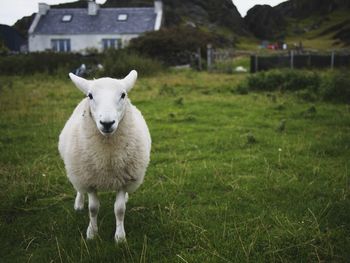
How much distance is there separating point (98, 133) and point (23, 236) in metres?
1.27

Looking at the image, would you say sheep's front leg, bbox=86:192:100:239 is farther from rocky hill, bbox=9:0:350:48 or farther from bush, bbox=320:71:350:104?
rocky hill, bbox=9:0:350:48

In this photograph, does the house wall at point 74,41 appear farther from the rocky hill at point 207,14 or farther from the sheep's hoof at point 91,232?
the sheep's hoof at point 91,232

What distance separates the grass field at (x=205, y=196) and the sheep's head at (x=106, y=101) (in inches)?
41.5

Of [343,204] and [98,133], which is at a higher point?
[98,133]

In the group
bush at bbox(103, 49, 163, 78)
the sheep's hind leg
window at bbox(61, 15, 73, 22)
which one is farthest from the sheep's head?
window at bbox(61, 15, 73, 22)

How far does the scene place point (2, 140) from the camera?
7.34 metres

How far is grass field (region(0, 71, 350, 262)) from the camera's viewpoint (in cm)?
341

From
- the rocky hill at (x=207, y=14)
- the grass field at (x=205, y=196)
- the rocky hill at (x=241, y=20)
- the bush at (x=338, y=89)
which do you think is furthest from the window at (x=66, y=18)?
the bush at (x=338, y=89)

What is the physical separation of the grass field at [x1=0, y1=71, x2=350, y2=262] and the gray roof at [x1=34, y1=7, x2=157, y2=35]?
3035 cm

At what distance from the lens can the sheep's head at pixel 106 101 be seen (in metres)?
3.20

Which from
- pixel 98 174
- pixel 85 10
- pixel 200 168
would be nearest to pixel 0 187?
pixel 98 174

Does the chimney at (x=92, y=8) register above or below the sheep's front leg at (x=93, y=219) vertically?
above

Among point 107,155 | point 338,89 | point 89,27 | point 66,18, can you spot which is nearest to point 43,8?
point 66,18

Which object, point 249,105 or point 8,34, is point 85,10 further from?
point 249,105
